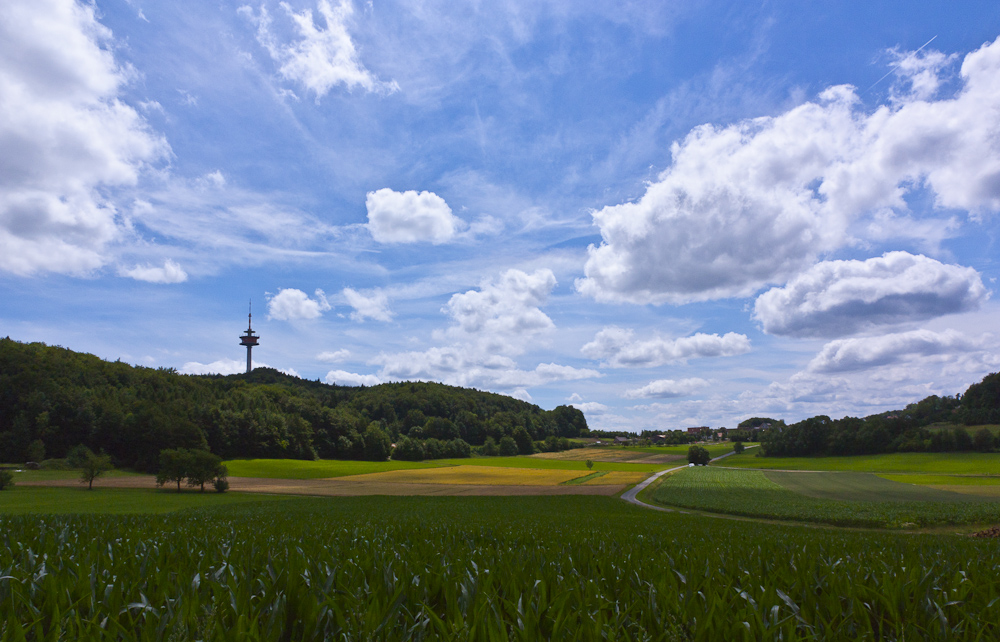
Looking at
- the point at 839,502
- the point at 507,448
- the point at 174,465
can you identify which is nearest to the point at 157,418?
the point at 174,465

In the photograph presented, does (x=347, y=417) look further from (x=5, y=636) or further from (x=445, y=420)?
(x=5, y=636)

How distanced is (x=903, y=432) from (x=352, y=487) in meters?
132

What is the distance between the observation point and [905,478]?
79.4 m

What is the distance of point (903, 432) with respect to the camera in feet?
399

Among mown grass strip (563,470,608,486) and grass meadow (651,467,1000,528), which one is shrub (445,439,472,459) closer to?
mown grass strip (563,470,608,486)

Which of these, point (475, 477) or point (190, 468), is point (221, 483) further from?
point (475, 477)

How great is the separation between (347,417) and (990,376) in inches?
7223

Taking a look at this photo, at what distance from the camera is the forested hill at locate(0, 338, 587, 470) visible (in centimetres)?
10088

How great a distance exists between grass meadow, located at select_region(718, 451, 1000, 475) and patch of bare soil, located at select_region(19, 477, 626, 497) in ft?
208

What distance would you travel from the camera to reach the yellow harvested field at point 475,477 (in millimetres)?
82400

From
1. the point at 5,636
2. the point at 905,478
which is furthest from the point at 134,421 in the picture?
the point at 905,478

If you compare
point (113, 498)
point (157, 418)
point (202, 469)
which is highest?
point (157, 418)

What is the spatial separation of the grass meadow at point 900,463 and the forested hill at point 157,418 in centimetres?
7916

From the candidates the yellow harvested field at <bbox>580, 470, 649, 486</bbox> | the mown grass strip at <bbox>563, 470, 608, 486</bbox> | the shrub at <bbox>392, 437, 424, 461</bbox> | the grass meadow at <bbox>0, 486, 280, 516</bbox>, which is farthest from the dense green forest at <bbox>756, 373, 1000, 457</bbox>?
the grass meadow at <bbox>0, 486, 280, 516</bbox>
